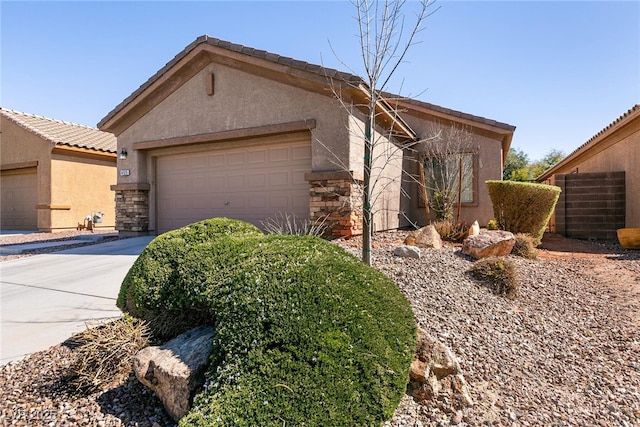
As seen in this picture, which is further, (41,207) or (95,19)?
(41,207)

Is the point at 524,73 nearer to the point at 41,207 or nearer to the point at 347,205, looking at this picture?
the point at 347,205

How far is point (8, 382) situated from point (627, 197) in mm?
14293

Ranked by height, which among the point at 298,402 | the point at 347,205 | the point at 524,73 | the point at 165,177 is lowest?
the point at 298,402

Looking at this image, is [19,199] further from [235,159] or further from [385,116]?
[385,116]

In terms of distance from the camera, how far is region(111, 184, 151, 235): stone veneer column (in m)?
10.2

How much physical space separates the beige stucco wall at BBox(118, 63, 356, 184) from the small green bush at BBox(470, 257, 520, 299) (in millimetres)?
3409

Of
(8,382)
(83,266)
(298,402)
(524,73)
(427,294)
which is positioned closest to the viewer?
(298,402)

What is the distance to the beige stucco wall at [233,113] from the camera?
7.73 metres

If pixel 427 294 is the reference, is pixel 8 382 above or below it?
below

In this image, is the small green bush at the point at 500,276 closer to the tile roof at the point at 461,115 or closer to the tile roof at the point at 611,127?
the tile roof at the point at 461,115

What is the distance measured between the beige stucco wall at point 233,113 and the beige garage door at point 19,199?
720 centimetres

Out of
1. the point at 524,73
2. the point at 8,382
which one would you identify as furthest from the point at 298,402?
the point at 524,73

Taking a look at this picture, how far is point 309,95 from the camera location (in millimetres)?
7988

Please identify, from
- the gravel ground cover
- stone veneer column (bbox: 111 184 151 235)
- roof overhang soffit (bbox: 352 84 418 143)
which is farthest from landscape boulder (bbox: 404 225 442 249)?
stone veneer column (bbox: 111 184 151 235)
